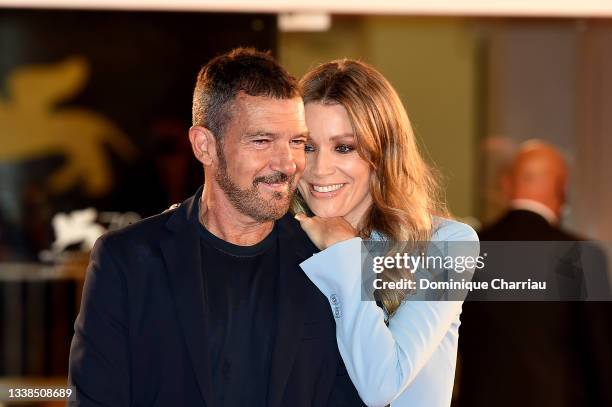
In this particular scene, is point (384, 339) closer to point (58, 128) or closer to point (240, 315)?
point (240, 315)

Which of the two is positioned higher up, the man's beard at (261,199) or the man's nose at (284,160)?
the man's nose at (284,160)

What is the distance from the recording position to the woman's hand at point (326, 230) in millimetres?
2389

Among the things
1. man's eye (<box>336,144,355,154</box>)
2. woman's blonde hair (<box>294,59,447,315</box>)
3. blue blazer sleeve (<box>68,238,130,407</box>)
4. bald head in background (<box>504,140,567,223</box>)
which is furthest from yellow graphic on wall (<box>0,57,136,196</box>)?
blue blazer sleeve (<box>68,238,130,407</box>)

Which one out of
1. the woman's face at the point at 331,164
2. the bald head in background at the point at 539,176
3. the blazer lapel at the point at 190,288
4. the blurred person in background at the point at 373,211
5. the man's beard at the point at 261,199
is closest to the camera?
the blazer lapel at the point at 190,288

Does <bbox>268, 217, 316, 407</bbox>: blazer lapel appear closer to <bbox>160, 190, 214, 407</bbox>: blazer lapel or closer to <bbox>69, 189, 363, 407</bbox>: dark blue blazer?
<bbox>69, 189, 363, 407</bbox>: dark blue blazer

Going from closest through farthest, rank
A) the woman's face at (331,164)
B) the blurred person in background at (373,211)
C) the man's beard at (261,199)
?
the man's beard at (261,199) → the blurred person in background at (373,211) → the woman's face at (331,164)

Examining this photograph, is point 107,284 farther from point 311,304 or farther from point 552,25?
point 552,25

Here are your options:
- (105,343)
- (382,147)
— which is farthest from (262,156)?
(105,343)

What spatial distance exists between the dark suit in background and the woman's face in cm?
143

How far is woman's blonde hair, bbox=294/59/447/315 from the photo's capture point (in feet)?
8.22

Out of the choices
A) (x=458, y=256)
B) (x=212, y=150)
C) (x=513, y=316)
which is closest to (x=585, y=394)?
(x=513, y=316)

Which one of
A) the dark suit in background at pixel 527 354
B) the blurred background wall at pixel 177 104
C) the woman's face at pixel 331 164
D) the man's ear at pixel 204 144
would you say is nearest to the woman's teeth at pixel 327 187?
the woman's face at pixel 331 164

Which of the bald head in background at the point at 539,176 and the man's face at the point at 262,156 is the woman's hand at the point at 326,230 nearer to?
the man's face at the point at 262,156

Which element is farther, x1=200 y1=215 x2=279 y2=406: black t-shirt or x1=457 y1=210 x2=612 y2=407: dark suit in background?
x1=457 y1=210 x2=612 y2=407: dark suit in background
